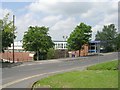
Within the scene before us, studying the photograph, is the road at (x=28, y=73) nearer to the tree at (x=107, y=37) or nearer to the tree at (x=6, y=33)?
the tree at (x=6, y=33)

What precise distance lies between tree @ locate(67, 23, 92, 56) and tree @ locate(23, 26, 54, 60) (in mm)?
11552

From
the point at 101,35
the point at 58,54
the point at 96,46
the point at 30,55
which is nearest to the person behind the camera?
the point at 30,55

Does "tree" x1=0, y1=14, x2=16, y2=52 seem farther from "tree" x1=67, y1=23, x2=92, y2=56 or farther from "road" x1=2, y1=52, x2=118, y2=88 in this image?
"tree" x1=67, y1=23, x2=92, y2=56

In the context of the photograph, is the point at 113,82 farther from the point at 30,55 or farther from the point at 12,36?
the point at 30,55

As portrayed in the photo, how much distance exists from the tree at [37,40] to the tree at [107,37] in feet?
126

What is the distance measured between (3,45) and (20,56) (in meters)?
23.8

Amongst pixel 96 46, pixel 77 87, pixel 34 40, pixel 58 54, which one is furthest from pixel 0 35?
pixel 96 46

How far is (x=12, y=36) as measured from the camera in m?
47.2

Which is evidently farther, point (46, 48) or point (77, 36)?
point (77, 36)

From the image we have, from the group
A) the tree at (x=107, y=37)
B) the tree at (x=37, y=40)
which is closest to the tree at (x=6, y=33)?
the tree at (x=37, y=40)

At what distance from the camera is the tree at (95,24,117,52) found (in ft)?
311

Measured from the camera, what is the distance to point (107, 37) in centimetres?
11900

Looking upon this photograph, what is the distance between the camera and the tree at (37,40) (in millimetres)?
54625

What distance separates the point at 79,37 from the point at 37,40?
50.0ft
